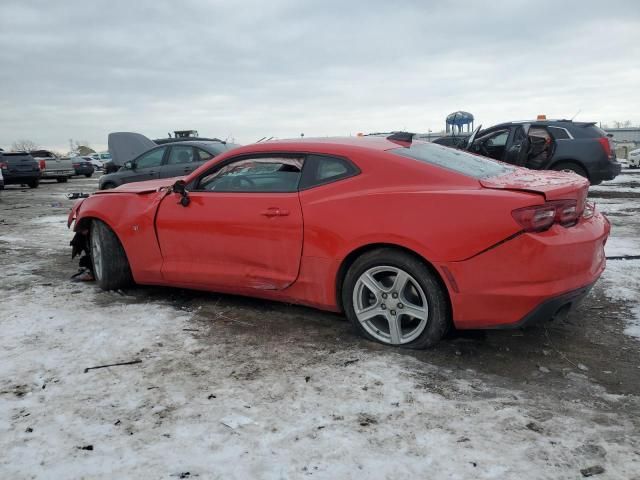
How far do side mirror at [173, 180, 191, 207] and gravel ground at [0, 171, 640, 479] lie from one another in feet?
2.85

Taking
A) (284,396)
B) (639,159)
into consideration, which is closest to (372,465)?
(284,396)

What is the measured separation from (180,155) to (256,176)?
21.3ft

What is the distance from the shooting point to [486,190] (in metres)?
3.09

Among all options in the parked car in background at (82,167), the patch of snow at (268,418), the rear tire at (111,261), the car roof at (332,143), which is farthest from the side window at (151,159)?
the parked car in background at (82,167)

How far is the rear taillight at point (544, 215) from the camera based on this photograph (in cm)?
292

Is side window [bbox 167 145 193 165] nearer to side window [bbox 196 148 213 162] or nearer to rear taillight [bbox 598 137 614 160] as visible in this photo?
side window [bbox 196 148 213 162]

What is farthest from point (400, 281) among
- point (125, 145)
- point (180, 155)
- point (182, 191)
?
point (125, 145)

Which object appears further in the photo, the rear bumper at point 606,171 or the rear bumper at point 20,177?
the rear bumper at point 20,177

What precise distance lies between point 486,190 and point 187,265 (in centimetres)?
236

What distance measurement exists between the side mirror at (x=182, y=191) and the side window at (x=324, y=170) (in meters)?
1.04

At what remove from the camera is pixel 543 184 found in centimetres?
322

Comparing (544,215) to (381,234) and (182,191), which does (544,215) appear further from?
(182,191)

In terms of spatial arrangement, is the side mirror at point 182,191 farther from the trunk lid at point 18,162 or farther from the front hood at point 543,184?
the trunk lid at point 18,162

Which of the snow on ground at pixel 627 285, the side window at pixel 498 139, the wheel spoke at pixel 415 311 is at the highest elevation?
the side window at pixel 498 139
